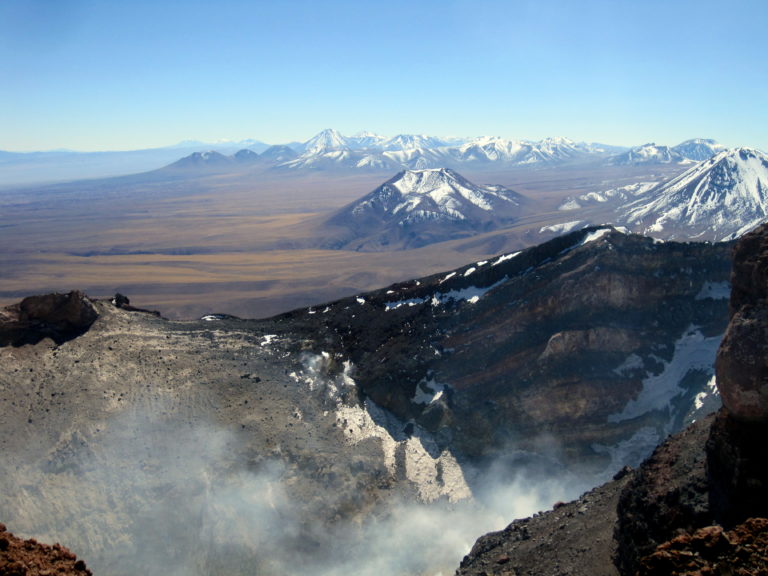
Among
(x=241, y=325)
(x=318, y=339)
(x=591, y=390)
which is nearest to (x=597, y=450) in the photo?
(x=591, y=390)

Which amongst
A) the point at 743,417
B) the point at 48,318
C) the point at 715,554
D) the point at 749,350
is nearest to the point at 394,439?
the point at 743,417

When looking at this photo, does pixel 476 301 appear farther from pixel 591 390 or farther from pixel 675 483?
pixel 675 483

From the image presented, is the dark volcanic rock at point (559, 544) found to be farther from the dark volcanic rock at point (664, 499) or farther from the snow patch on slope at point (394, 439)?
the snow patch on slope at point (394, 439)

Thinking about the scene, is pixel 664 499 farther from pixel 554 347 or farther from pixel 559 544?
pixel 554 347

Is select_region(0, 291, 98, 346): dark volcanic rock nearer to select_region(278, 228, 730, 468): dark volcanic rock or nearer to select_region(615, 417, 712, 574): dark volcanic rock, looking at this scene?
select_region(278, 228, 730, 468): dark volcanic rock

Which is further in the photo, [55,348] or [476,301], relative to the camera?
[476,301]

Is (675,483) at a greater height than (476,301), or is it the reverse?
(476,301)

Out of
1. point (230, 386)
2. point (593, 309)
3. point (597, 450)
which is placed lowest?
point (597, 450)
